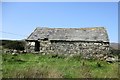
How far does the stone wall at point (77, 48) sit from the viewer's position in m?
29.1

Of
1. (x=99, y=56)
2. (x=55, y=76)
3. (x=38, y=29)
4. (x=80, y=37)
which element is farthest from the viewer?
(x=38, y=29)

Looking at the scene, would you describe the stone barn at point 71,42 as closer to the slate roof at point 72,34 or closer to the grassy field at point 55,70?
the slate roof at point 72,34

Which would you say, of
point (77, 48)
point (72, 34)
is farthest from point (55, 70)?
point (72, 34)

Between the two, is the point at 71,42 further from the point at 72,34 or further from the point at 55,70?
the point at 55,70

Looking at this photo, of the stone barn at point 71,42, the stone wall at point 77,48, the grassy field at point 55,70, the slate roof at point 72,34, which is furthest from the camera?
the slate roof at point 72,34

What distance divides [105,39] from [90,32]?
8.62 feet

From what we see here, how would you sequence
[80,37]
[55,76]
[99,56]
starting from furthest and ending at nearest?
[80,37]
[99,56]
[55,76]

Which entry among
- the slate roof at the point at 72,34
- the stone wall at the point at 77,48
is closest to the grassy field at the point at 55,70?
the stone wall at the point at 77,48

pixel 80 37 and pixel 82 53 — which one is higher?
pixel 80 37

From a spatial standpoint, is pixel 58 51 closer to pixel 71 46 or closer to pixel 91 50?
pixel 71 46

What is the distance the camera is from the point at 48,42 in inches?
1212

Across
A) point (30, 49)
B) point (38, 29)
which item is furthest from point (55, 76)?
point (38, 29)

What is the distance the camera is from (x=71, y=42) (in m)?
30.2

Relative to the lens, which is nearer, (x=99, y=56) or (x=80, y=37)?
(x=99, y=56)
